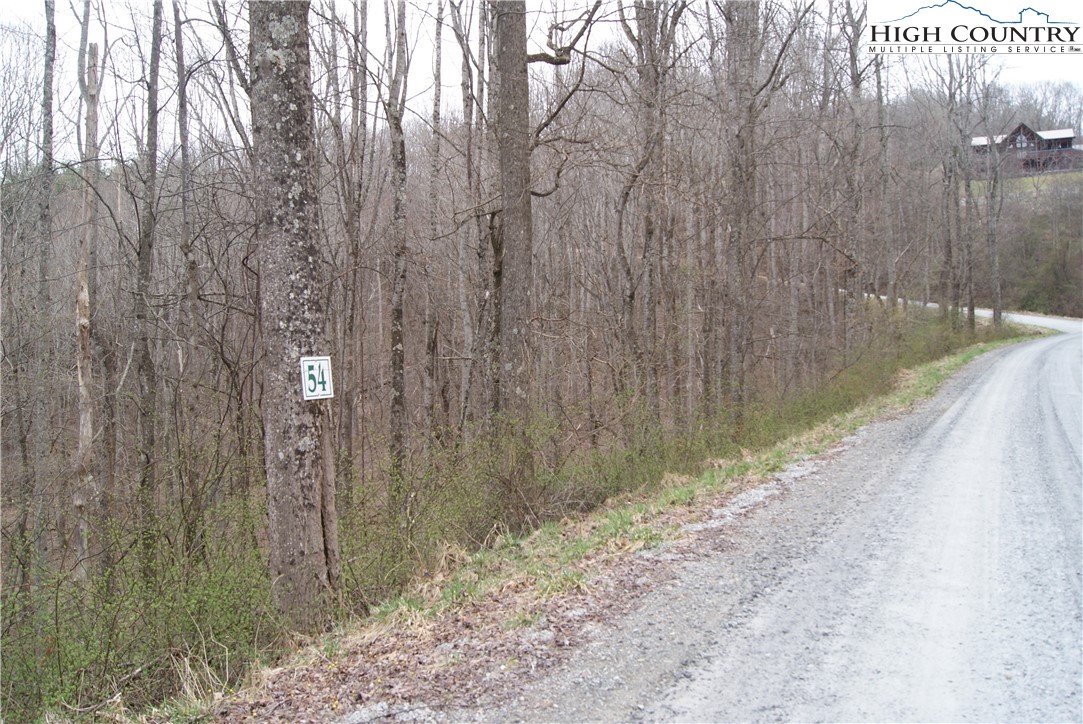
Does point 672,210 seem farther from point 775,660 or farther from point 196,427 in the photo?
point 775,660

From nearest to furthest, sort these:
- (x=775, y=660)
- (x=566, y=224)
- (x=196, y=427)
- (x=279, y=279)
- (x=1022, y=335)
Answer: (x=775, y=660)
(x=279, y=279)
(x=196, y=427)
(x=566, y=224)
(x=1022, y=335)

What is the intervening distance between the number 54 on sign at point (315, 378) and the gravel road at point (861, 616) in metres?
2.70

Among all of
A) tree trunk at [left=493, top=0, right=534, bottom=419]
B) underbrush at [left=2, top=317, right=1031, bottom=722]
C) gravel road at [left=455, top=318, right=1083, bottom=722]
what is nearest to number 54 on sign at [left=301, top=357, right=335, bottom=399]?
underbrush at [left=2, top=317, right=1031, bottom=722]

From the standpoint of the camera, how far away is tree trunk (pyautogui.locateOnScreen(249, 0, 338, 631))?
5453 millimetres

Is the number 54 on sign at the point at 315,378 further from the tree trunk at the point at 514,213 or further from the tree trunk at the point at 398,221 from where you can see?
the tree trunk at the point at 398,221

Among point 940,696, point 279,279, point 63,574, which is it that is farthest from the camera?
point 63,574

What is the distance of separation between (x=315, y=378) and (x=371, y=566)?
1973 millimetres

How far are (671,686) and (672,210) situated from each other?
15236 millimetres

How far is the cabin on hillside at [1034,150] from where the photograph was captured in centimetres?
3606

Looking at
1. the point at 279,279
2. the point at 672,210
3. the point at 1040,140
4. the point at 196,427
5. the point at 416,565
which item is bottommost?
the point at 416,565

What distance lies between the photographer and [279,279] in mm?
5449

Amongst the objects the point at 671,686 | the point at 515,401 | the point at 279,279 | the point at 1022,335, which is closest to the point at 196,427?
the point at 515,401

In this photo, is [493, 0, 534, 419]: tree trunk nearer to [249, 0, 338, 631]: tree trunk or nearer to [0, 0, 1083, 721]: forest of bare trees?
[0, 0, 1083, 721]: forest of bare trees

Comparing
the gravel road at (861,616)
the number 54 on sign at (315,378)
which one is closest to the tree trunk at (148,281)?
the number 54 on sign at (315,378)
